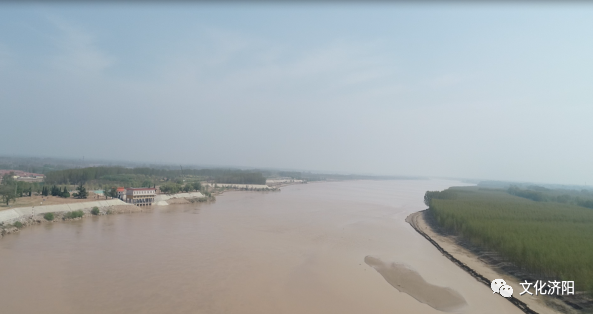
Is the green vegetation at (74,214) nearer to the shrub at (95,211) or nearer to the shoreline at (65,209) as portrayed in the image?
the shoreline at (65,209)

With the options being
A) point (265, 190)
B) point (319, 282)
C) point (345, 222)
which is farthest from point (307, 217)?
point (265, 190)

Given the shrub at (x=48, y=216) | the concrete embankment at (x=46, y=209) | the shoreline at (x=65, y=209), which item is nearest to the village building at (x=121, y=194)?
the shoreline at (x=65, y=209)

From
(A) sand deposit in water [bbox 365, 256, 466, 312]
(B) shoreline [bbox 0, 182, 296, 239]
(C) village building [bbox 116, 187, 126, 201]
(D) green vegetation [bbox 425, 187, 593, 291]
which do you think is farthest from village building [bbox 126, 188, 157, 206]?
(D) green vegetation [bbox 425, 187, 593, 291]

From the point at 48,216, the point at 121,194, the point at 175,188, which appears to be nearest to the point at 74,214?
the point at 48,216

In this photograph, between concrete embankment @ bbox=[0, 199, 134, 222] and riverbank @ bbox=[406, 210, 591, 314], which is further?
concrete embankment @ bbox=[0, 199, 134, 222]

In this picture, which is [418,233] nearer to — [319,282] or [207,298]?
[319,282]

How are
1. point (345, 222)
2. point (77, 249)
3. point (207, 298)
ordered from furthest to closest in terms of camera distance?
point (345, 222) < point (77, 249) < point (207, 298)

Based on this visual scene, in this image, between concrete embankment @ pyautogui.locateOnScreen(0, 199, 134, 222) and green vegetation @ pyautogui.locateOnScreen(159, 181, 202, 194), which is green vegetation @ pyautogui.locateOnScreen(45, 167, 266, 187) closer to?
green vegetation @ pyautogui.locateOnScreen(159, 181, 202, 194)
